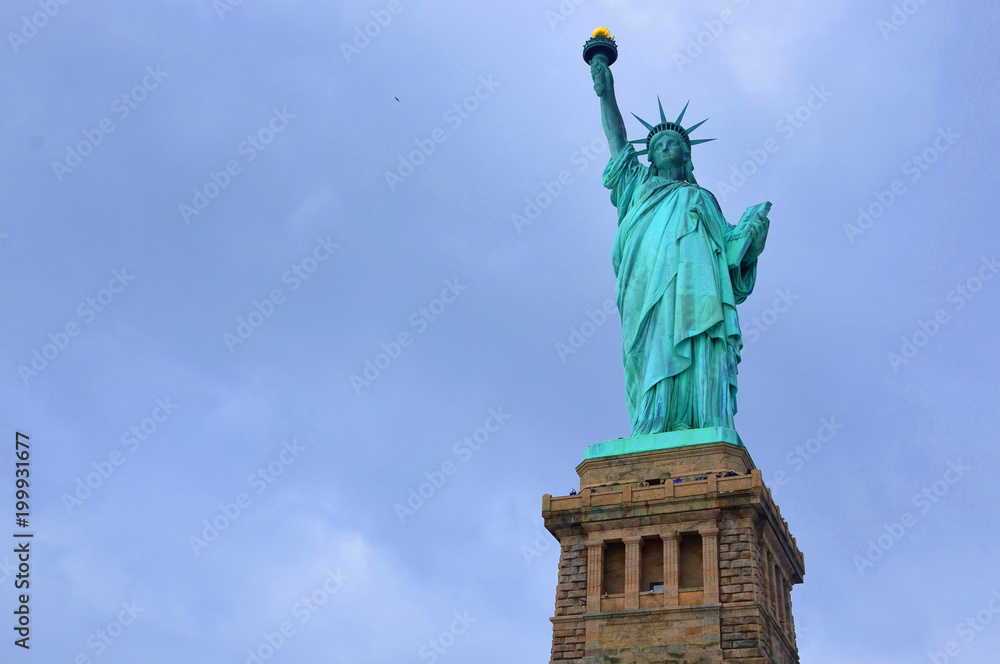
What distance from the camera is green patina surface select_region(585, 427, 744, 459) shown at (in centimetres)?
2252

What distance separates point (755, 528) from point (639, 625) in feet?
8.84

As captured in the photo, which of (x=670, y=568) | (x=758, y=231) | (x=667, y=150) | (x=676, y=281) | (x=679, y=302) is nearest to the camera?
(x=670, y=568)

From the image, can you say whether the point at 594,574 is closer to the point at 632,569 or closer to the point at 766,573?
the point at 632,569

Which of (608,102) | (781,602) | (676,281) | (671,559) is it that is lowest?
(671,559)

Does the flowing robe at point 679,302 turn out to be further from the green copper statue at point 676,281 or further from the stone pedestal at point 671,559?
the stone pedestal at point 671,559

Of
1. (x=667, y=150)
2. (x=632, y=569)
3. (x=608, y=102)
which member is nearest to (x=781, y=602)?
(x=632, y=569)

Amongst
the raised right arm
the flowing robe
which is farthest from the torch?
the flowing robe

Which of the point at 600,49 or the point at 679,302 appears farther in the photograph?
the point at 600,49

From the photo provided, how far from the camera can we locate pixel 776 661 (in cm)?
2067

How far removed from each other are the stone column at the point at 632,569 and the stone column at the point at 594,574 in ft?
1.54

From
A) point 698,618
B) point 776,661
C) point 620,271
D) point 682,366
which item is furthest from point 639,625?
point 620,271

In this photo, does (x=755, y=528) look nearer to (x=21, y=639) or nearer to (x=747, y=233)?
(x=747, y=233)

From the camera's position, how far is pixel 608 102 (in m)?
28.3

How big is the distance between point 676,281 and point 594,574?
6.42m
